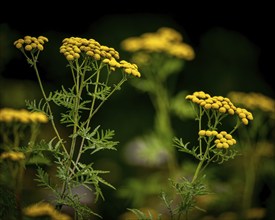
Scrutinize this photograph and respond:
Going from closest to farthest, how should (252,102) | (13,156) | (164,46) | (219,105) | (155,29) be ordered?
(13,156)
(219,105)
(252,102)
(164,46)
(155,29)

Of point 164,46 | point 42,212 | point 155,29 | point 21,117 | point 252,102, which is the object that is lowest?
point 155,29

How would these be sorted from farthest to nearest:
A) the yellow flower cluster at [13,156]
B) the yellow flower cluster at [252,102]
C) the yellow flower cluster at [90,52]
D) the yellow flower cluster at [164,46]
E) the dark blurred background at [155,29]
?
1. the dark blurred background at [155,29]
2. the yellow flower cluster at [164,46]
3. the yellow flower cluster at [252,102]
4. the yellow flower cluster at [90,52]
5. the yellow flower cluster at [13,156]

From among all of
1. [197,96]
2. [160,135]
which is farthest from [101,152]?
[197,96]

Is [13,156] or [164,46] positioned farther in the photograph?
[164,46]

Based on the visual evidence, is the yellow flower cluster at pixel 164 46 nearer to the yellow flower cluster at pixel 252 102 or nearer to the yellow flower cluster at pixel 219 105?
the yellow flower cluster at pixel 252 102

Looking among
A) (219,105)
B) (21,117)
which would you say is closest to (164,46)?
(219,105)

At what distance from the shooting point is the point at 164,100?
4.21 meters

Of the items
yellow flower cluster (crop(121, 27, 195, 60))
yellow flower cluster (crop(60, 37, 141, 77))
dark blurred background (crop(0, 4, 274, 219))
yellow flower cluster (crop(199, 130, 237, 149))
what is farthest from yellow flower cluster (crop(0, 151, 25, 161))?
dark blurred background (crop(0, 4, 274, 219))

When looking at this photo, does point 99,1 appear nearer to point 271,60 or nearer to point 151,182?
point 271,60

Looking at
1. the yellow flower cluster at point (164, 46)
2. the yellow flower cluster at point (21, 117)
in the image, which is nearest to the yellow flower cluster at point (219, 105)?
the yellow flower cluster at point (21, 117)

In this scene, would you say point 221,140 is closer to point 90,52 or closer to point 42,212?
point 90,52

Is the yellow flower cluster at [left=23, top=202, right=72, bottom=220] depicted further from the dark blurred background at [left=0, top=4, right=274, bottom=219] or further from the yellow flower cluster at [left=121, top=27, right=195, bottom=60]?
the dark blurred background at [left=0, top=4, right=274, bottom=219]

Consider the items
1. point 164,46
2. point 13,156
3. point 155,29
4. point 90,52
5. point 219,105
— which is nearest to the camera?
point 13,156

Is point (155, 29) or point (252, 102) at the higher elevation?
point (252, 102)
